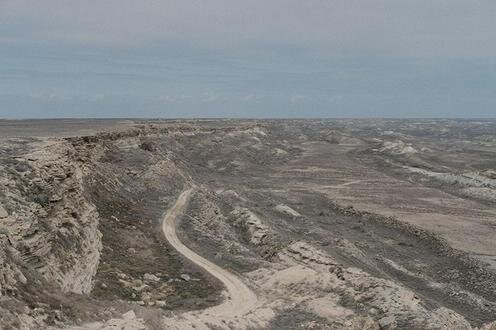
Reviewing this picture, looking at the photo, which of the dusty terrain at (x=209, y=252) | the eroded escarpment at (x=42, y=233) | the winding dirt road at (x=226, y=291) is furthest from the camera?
the winding dirt road at (x=226, y=291)

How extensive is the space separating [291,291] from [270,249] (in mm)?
6803

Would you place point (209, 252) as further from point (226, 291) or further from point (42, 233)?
point (42, 233)

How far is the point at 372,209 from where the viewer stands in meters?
55.2

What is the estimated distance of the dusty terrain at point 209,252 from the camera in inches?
767

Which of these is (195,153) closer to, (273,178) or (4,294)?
(273,178)

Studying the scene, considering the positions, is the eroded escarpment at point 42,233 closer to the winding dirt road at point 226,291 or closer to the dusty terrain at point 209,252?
the dusty terrain at point 209,252

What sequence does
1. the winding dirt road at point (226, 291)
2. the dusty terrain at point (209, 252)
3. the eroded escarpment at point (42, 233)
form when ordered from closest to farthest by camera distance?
1. the eroded escarpment at point (42, 233)
2. the dusty terrain at point (209, 252)
3. the winding dirt road at point (226, 291)

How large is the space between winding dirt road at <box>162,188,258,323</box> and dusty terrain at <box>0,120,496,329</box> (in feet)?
0.28

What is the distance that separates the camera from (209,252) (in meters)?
30.2

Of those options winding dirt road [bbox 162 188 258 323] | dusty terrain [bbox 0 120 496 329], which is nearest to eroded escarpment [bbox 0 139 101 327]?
dusty terrain [bbox 0 120 496 329]

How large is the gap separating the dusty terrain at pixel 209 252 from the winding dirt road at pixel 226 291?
0.09m

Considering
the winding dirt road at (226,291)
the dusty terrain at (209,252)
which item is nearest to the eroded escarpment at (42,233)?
the dusty terrain at (209,252)

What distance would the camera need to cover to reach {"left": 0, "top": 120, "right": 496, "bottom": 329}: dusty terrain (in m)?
19.5

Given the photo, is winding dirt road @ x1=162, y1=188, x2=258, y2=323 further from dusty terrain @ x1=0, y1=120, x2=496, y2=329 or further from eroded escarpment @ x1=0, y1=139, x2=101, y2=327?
eroded escarpment @ x1=0, y1=139, x2=101, y2=327
